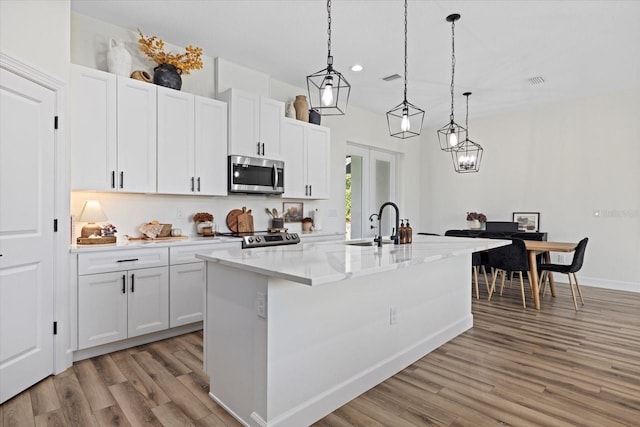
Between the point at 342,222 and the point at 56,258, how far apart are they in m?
4.02

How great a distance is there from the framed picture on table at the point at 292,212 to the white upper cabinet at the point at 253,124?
0.82 metres

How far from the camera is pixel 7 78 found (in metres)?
2.19

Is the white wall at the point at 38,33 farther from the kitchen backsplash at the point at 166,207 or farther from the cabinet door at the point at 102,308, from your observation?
the cabinet door at the point at 102,308

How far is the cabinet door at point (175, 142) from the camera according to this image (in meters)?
3.44

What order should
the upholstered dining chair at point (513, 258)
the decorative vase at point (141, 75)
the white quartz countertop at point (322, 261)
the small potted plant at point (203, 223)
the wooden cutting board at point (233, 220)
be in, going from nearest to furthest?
the white quartz countertop at point (322, 261)
the decorative vase at point (141, 75)
the small potted plant at point (203, 223)
the wooden cutting board at point (233, 220)
the upholstered dining chair at point (513, 258)

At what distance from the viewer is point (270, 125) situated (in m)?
4.32

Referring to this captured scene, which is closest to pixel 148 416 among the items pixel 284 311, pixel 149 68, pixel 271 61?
pixel 284 311

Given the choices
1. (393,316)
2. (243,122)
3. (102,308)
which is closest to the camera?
(393,316)

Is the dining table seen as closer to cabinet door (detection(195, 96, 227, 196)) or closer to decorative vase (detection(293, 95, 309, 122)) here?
decorative vase (detection(293, 95, 309, 122))

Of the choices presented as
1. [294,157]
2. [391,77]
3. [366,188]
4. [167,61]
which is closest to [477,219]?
[366,188]

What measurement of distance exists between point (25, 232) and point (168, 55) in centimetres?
210

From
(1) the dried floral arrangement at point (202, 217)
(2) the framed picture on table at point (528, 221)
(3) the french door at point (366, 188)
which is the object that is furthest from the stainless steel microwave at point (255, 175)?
(2) the framed picture on table at point (528, 221)

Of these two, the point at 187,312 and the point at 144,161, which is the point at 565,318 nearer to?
the point at 187,312

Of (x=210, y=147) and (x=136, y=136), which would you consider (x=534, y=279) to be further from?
(x=136, y=136)
